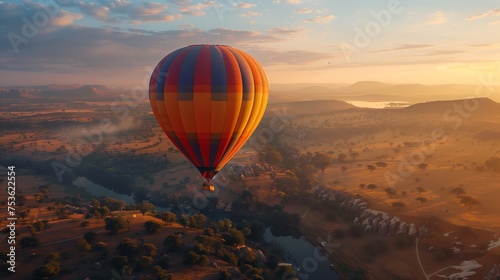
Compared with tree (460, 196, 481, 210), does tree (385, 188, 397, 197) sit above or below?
below

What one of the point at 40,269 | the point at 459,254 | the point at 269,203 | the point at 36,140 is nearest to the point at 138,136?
the point at 36,140

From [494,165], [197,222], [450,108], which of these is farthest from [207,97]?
[450,108]

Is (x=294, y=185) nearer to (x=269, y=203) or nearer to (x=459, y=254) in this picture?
(x=269, y=203)

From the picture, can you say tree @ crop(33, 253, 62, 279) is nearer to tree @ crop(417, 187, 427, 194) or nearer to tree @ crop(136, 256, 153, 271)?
tree @ crop(136, 256, 153, 271)

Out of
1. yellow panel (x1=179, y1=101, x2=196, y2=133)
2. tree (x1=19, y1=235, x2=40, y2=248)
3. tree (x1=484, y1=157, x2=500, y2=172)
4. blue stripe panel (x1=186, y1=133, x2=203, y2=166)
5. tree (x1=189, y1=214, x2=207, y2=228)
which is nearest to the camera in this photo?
yellow panel (x1=179, y1=101, x2=196, y2=133)

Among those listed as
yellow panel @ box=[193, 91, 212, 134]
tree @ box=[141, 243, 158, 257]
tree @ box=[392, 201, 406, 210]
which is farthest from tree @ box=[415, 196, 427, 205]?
yellow panel @ box=[193, 91, 212, 134]

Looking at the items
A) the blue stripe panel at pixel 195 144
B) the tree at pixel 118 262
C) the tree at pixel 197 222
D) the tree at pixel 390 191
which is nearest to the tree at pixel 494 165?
the tree at pixel 390 191

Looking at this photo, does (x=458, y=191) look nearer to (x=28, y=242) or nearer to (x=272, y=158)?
(x=272, y=158)
